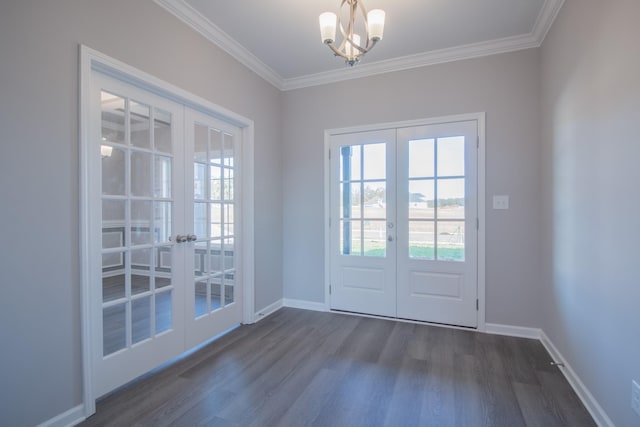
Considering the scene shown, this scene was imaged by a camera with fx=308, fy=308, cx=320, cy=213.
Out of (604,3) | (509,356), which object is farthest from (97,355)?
(604,3)

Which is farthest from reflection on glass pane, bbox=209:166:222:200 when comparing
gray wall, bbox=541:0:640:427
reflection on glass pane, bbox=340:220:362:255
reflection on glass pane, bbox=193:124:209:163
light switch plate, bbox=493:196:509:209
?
gray wall, bbox=541:0:640:427

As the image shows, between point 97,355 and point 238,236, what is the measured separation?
152 cm

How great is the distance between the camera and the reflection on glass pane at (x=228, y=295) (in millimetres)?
3014

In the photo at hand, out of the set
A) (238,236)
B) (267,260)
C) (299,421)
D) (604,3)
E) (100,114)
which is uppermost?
(604,3)

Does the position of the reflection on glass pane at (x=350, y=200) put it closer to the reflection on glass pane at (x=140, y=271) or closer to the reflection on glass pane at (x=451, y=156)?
the reflection on glass pane at (x=451, y=156)

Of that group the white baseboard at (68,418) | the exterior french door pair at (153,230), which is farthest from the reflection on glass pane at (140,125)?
the white baseboard at (68,418)

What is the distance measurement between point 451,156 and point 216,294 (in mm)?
2661

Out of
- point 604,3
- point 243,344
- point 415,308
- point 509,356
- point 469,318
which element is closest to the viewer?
point 604,3

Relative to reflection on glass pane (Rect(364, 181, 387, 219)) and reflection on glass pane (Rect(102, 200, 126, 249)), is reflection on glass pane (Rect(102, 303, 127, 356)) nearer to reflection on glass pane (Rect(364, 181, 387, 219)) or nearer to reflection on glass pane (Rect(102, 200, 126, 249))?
reflection on glass pane (Rect(102, 200, 126, 249))

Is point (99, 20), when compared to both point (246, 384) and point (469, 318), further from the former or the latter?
point (469, 318)

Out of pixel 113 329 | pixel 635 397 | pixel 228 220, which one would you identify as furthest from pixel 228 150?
pixel 635 397

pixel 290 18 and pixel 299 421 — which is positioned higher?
pixel 290 18

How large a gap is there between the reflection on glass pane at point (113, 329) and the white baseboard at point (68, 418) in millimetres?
308

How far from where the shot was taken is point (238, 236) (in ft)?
10.4
